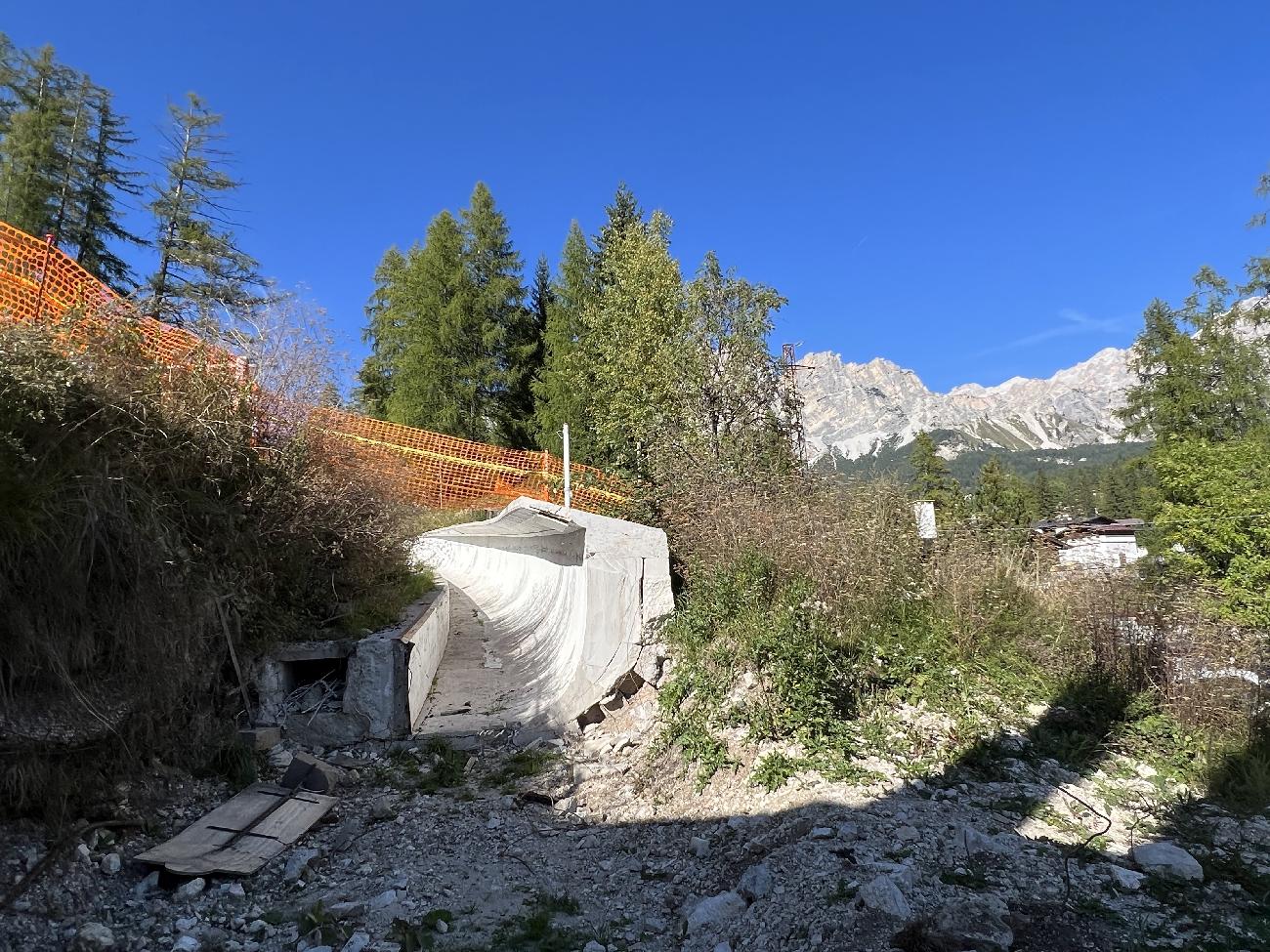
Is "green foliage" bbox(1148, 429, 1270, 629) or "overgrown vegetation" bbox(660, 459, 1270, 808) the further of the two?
"green foliage" bbox(1148, 429, 1270, 629)

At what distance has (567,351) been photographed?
22172mm

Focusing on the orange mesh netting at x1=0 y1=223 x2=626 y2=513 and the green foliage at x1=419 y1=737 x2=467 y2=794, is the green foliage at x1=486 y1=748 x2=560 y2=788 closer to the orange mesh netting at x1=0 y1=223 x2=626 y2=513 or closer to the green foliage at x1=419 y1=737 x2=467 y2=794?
the green foliage at x1=419 y1=737 x2=467 y2=794

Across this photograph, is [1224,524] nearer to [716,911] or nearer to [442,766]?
[716,911]

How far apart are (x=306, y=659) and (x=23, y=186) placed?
2182 centimetres

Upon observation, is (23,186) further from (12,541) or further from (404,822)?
(404,822)

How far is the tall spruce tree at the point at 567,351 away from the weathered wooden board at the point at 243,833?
14976 mm

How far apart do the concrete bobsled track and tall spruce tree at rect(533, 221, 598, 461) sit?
9.30m

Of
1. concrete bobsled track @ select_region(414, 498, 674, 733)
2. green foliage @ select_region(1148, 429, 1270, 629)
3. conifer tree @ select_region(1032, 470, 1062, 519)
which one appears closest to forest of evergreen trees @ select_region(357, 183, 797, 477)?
concrete bobsled track @ select_region(414, 498, 674, 733)

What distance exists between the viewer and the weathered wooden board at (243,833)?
388cm

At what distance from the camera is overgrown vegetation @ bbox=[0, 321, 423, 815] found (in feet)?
13.1

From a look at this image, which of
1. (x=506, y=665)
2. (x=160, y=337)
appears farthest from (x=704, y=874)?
(x=160, y=337)

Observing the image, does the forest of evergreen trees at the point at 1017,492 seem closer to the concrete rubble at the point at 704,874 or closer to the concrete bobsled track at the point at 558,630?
the concrete bobsled track at the point at 558,630

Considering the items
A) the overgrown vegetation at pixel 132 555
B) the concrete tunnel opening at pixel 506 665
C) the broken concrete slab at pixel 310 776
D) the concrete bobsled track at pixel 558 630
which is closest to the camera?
the overgrown vegetation at pixel 132 555

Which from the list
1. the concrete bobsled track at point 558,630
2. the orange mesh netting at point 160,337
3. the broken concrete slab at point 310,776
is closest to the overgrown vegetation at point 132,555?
the orange mesh netting at point 160,337
